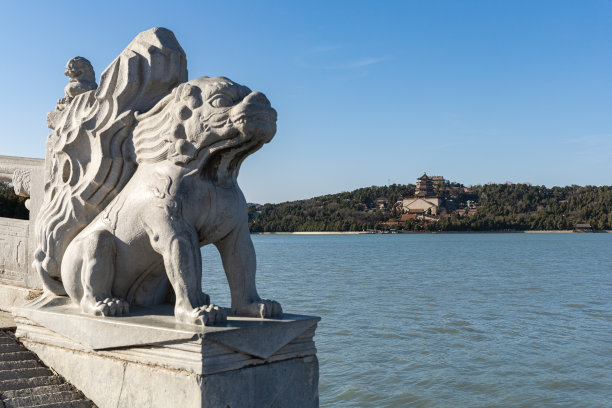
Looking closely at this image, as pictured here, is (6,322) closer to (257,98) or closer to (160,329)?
(160,329)

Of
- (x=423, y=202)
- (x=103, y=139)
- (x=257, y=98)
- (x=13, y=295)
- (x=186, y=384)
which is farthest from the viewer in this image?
(x=423, y=202)

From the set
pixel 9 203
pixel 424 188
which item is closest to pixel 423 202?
pixel 424 188

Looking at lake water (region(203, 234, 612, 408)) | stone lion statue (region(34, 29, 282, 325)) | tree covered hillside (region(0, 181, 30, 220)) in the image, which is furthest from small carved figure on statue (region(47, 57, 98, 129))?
tree covered hillside (region(0, 181, 30, 220))

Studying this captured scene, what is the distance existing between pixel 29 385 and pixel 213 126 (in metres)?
1.75

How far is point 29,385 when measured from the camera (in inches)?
127

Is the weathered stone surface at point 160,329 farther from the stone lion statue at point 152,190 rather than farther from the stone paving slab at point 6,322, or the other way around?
the stone paving slab at point 6,322

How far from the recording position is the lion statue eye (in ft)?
9.78

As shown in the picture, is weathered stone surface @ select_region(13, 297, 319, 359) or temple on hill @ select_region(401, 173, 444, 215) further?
temple on hill @ select_region(401, 173, 444, 215)

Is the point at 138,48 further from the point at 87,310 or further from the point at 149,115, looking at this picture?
the point at 87,310

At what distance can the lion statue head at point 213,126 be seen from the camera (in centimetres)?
291

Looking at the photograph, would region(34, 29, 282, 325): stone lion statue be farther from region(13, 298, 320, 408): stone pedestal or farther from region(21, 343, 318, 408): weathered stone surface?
region(21, 343, 318, 408): weathered stone surface

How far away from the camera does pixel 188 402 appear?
2668 millimetres

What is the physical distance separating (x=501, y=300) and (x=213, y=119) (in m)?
14.5

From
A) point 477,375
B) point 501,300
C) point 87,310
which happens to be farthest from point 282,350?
point 501,300
